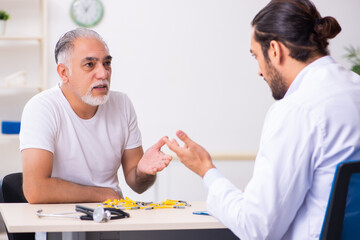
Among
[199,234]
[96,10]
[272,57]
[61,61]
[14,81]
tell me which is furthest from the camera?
[96,10]

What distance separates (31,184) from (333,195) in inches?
48.7

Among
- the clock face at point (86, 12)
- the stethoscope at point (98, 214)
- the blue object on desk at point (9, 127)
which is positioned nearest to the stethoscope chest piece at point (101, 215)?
the stethoscope at point (98, 214)

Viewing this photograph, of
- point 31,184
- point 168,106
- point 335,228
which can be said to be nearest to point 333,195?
point 335,228

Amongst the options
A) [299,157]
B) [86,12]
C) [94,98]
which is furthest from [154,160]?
[86,12]

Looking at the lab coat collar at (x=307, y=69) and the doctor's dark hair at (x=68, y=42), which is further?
the doctor's dark hair at (x=68, y=42)

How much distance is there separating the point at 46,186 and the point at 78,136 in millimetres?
336

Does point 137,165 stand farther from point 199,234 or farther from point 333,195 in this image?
point 333,195

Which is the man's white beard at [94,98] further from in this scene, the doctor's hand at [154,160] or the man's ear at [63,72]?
the doctor's hand at [154,160]

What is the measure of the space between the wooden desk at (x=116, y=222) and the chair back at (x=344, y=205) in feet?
1.50

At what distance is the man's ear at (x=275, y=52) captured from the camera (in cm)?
138

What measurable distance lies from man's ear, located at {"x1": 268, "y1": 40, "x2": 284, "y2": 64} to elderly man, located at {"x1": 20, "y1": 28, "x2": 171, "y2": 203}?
76 cm

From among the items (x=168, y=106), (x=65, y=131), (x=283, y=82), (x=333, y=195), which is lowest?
(x=168, y=106)

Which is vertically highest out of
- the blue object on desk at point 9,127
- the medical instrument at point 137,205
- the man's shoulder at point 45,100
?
the man's shoulder at point 45,100

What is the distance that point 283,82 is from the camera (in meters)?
1.42
